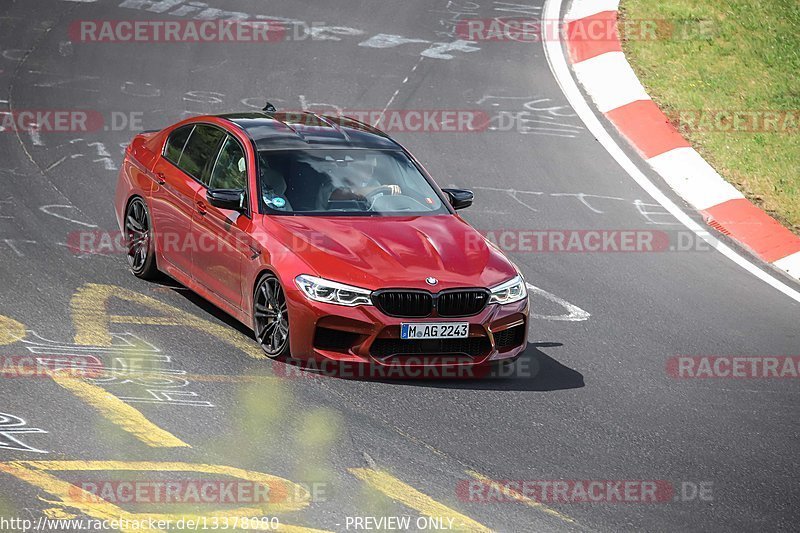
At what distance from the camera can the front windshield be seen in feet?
33.2

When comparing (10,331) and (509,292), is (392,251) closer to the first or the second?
(509,292)

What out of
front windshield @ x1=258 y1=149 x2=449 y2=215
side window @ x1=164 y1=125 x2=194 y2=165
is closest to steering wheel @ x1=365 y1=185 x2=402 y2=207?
front windshield @ x1=258 y1=149 x2=449 y2=215

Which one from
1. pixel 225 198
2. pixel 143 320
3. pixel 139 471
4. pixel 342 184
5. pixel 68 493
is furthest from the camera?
pixel 342 184

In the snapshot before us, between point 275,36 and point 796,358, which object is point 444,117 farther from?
point 796,358

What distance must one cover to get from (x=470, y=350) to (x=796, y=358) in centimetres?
317

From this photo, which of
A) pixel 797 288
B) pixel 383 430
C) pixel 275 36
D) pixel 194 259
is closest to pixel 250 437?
pixel 383 430

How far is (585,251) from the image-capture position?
13062 millimetres

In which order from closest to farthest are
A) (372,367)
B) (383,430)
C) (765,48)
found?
(383,430) < (372,367) < (765,48)

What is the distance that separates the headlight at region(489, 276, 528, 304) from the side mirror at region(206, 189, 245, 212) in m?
2.14

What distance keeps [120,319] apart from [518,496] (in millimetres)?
4035

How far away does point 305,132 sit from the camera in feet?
35.6

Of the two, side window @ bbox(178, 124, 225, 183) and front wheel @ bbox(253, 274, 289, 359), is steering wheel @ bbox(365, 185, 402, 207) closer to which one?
front wheel @ bbox(253, 274, 289, 359)

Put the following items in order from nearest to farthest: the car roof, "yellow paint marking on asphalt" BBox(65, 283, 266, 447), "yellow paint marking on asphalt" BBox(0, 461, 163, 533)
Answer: "yellow paint marking on asphalt" BBox(0, 461, 163, 533)
"yellow paint marking on asphalt" BBox(65, 283, 266, 447)
the car roof

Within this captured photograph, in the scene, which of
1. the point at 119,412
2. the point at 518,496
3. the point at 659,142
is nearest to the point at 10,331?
the point at 119,412
